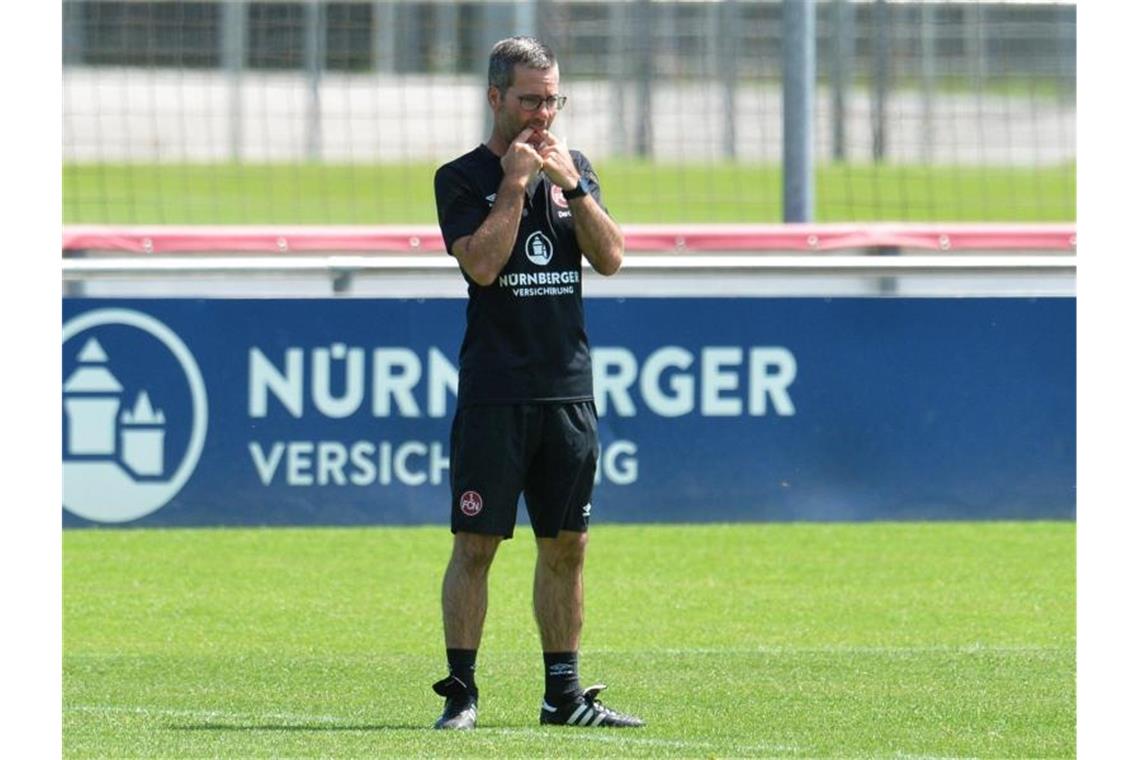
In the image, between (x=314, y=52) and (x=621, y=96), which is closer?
(x=314, y=52)

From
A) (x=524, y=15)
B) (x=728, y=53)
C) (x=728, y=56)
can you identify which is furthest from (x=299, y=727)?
(x=728, y=53)

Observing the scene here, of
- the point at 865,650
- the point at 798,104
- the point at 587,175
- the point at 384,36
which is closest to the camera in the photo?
the point at 587,175

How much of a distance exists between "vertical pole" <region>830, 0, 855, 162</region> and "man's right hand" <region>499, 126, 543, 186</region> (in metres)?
8.13

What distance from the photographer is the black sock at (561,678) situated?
22.1ft

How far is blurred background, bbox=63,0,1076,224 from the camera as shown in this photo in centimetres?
1576

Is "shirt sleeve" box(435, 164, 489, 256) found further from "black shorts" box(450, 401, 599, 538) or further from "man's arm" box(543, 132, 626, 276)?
"black shorts" box(450, 401, 599, 538)

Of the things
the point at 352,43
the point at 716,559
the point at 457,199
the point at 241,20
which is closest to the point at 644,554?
the point at 716,559

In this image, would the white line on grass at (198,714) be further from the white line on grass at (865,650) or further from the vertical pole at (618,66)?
the vertical pole at (618,66)

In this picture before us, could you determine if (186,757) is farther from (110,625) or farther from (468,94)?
(468,94)

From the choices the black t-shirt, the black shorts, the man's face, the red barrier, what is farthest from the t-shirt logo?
the red barrier

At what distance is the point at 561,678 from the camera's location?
6.73 metres

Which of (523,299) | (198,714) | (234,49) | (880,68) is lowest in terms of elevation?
(198,714)

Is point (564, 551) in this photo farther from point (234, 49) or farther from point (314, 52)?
point (234, 49)

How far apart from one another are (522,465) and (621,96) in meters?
13.3
